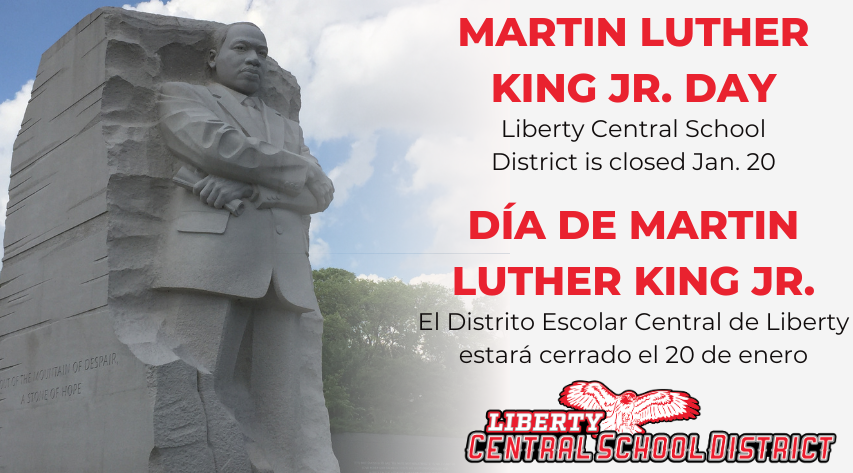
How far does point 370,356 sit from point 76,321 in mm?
12899

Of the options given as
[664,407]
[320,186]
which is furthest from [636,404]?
[320,186]

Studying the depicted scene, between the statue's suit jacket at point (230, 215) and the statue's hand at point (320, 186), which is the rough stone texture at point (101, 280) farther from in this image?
the statue's hand at point (320, 186)

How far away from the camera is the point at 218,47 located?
19.8 ft

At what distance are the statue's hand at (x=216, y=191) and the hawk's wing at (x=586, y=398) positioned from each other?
290 centimetres

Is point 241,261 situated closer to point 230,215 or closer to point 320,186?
point 230,215

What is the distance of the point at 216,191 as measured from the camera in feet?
18.0

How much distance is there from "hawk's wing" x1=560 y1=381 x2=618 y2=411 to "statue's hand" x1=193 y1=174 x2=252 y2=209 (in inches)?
114

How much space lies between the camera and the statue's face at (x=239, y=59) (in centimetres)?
598

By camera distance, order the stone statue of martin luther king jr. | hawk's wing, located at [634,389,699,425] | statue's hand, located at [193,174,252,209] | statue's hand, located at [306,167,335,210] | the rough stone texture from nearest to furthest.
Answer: the rough stone texture
the stone statue of martin luther king jr.
statue's hand, located at [193,174,252,209]
statue's hand, located at [306,167,335,210]
hawk's wing, located at [634,389,699,425]

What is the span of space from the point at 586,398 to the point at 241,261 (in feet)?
9.40

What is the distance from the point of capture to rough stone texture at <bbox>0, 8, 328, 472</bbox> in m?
5.16

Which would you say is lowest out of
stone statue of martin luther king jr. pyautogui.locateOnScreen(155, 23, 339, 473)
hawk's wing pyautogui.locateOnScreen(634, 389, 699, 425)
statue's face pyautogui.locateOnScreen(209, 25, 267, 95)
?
hawk's wing pyautogui.locateOnScreen(634, 389, 699, 425)

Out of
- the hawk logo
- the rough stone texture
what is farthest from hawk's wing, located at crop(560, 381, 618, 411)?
the rough stone texture

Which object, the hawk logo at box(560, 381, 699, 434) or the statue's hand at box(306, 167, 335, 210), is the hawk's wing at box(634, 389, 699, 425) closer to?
the hawk logo at box(560, 381, 699, 434)
